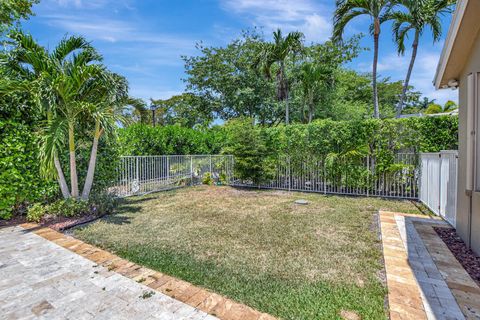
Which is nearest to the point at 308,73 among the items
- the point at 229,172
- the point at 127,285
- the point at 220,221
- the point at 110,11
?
the point at 229,172

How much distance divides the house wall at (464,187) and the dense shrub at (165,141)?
30.1 ft

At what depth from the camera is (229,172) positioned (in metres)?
12.0

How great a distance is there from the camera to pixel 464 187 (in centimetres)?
420

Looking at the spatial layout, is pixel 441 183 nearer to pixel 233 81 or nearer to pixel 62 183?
pixel 62 183

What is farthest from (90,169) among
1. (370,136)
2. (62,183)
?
(370,136)

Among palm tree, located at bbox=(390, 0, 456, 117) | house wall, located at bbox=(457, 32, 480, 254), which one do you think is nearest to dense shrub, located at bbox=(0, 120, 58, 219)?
house wall, located at bbox=(457, 32, 480, 254)

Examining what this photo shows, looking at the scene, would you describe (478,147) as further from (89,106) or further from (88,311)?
(89,106)

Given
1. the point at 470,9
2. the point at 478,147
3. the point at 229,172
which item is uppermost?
the point at 470,9

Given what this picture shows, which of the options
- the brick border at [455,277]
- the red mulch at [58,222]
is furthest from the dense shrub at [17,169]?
the brick border at [455,277]

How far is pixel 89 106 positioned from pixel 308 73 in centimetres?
1039

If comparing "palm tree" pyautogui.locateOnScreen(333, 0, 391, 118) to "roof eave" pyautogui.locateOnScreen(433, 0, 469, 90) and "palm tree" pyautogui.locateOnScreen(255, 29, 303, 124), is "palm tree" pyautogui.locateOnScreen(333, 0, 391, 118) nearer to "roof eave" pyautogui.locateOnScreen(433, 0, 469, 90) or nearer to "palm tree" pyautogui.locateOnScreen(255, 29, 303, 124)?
→ "palm tree" pyautogui.locateOnScreen(255, 29, 303, 124)

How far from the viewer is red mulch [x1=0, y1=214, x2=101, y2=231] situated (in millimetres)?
5242

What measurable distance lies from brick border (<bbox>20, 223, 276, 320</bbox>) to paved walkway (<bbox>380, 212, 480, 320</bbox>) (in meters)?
1.50

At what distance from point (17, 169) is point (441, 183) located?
9.82 meters
